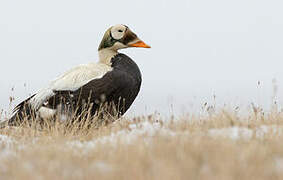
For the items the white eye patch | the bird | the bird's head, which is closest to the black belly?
the bird

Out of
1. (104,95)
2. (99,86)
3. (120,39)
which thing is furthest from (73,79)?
(120,39)

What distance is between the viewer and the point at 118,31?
9109 millimetres

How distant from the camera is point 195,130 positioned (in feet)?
18.6

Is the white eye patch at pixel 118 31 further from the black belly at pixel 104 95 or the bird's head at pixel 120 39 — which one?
the black belly at pixel 104 95

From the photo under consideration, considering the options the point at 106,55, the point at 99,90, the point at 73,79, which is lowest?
the point at 99,90

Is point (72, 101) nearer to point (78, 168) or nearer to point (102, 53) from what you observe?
point (102, 53)

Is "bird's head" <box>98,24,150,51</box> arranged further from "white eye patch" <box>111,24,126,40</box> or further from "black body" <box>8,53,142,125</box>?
"black body" <box>8,53,142,125</box>

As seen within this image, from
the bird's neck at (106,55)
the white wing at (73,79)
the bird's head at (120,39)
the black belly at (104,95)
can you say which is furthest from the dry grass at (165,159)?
the bird's head at (120,39)

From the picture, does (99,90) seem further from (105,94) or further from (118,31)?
(118,31)

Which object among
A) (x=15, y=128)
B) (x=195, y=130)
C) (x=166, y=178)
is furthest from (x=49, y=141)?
(x=166, y=178)

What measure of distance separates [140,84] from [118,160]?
482 cm

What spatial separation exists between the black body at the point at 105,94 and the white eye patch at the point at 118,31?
2.25ft

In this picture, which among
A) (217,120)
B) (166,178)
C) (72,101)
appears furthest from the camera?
(72,101)

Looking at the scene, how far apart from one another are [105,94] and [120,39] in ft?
4.40
